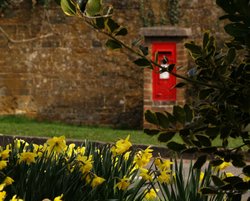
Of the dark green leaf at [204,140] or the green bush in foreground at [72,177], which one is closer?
the dark green leaf at [204,140]

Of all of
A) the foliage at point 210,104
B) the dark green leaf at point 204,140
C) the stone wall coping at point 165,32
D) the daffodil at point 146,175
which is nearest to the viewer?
the foliage at point 210,104

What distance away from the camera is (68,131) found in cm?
1368

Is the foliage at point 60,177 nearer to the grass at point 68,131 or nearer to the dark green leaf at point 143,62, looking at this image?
the dark green leaf at point 143,62

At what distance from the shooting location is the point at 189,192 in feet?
14.3

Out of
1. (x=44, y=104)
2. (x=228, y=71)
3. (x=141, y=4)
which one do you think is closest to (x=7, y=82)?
(x=44, y=104)

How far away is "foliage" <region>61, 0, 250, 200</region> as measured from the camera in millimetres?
2357

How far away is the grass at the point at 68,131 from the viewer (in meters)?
12.6

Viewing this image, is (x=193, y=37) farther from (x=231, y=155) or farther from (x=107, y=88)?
(x=231, y=155)

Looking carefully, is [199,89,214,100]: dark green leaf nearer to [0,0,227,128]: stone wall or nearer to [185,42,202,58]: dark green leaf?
[185,42,202,58]: dark green leaf

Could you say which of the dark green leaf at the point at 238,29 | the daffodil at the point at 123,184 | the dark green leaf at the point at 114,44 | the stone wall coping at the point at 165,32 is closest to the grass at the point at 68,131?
the stone wall coping at the point at 165,32

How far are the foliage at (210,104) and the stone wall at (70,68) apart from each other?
1296 centimetres

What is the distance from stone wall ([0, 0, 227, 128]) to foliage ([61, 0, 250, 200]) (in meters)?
13.0

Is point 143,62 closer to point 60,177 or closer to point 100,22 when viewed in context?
point 100,22

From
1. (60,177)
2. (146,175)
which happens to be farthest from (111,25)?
(146,175)
